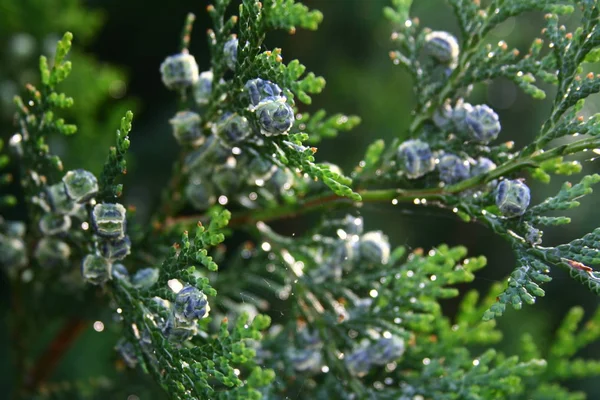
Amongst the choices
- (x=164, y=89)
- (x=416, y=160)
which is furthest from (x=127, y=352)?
(x=164, y=89)

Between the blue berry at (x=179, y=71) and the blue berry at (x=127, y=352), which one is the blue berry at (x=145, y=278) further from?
the blue berry at (x=179, y=71)

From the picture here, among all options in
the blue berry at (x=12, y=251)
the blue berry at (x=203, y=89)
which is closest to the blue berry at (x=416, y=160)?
the blue berry at (x=203, y=89)

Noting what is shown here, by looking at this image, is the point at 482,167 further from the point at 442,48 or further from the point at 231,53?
the point at 231,53

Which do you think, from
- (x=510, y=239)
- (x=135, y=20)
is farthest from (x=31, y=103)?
(x=135, y=20)

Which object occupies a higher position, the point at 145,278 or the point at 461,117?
the point at 461,117

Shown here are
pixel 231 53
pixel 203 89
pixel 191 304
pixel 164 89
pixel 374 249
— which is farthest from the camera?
pixel 164 89

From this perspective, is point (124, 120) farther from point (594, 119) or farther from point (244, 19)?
point (594, 119)
